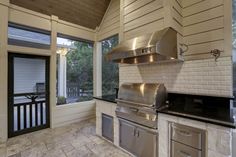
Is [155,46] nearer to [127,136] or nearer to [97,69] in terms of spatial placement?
[127,136]

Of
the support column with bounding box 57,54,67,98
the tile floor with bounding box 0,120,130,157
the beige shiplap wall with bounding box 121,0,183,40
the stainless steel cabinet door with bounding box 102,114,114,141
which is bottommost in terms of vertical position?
the tile floor with bounding box 0,120,130,157

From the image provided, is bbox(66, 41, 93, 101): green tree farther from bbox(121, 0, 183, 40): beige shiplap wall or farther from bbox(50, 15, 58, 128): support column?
bbox(121, 0, 183, 40): beige shiplap wall

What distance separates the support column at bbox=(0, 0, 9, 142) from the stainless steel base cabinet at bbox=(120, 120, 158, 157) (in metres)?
2.55

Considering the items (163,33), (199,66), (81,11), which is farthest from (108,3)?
(199,66)

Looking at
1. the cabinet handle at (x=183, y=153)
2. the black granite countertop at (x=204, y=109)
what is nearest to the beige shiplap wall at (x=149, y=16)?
the black granite countertop at (x=204, y=109)

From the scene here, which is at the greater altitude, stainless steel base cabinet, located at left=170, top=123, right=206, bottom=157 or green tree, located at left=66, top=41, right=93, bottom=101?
green tree, located at left=66, top=41, right=93, bottom=101

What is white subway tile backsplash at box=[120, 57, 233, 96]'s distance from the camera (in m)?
1.98

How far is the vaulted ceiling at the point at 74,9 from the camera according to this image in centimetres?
349

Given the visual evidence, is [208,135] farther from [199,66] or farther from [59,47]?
[59,47]

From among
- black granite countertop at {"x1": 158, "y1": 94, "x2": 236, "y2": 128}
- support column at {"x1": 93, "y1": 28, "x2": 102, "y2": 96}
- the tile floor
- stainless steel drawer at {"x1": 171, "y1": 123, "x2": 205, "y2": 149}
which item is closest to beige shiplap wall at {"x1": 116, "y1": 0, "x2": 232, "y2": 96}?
black granite countertop at {"x1": 158, "y1": 94, "x2": 236, "y2": 128}

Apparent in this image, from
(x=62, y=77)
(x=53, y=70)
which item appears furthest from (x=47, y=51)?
(x=62, y=77)

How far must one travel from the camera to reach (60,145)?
287 cm

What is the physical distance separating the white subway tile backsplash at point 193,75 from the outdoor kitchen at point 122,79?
0.01 m

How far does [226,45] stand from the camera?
203 cm
